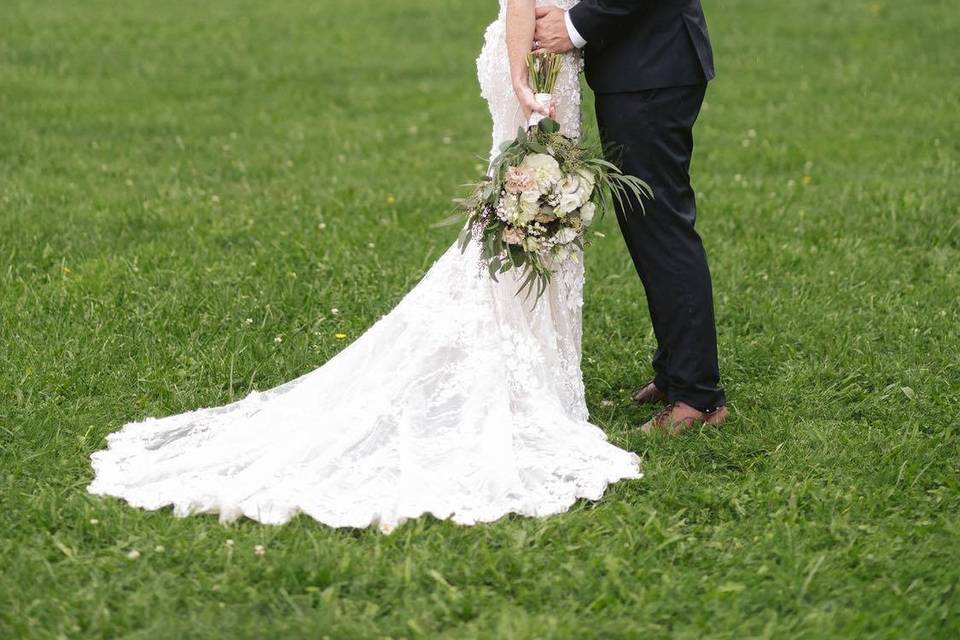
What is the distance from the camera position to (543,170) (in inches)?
167

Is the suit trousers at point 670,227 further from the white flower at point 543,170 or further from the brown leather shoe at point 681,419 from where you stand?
the white flower at point 543,170

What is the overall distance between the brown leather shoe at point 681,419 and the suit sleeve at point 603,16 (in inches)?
57.0

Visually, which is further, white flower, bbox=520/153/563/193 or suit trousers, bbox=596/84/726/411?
suit trousers, bbox=596/84/726/411

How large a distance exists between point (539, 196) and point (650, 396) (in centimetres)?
126

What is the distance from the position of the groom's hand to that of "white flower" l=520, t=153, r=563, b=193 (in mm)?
436

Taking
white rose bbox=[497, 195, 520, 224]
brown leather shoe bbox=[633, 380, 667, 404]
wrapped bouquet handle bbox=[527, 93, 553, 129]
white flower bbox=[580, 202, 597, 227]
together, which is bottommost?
brown leather shoe bbox=[633, 380, 667, 404]

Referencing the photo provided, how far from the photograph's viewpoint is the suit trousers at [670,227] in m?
4.46

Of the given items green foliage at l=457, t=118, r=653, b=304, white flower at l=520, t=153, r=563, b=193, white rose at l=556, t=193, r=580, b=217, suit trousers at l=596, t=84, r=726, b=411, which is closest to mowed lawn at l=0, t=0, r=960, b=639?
suit trousers at l=596, t=84, r=726, b=411

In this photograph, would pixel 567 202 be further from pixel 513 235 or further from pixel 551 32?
pixel 551 32

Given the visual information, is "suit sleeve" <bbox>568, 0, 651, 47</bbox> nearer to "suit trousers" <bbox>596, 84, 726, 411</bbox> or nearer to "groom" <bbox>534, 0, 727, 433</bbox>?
"groom" <bbox>534, 0, 727, 433</bbox>

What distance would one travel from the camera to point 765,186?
26.6 ft

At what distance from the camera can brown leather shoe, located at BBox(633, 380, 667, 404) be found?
511cm

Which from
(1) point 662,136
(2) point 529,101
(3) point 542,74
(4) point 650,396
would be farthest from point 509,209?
(4) point 650,396

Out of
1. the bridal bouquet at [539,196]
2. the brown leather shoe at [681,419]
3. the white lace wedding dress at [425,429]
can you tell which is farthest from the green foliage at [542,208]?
the brown leather shoe at [681,419]
